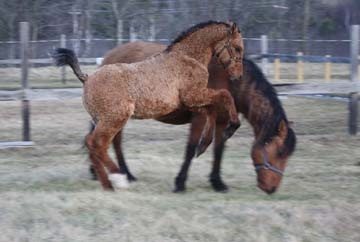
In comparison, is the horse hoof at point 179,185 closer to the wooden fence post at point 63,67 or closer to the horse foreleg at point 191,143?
the horse foreleg at point 191,143

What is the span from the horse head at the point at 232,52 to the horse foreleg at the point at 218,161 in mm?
650

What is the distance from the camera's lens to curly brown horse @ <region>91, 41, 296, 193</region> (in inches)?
281

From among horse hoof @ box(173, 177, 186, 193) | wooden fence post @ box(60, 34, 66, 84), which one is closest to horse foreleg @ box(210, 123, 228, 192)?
horse hoof @ box(173, 177, 186, 193)

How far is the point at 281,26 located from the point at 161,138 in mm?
20933

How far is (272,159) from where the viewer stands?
714 cm

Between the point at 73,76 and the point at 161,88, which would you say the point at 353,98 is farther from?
the point at 73,76

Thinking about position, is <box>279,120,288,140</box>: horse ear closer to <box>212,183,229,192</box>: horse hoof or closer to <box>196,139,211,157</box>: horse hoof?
<box>196,139,211,157</box>: horse hoof

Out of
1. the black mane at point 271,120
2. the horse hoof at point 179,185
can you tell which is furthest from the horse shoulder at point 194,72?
the horse hoof at point 179,185

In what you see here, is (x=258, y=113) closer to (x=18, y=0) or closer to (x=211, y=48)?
(x=211, y=48)

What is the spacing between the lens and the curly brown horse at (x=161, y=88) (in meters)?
6.96

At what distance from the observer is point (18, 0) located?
23422 millimetres

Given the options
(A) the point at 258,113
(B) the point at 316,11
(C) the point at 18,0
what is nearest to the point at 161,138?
(A) the point at 258,113

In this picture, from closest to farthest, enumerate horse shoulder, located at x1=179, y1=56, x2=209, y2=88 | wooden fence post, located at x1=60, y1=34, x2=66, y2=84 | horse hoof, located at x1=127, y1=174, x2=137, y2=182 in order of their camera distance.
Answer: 1. horse shoulder, located at x1=179, y1=56, x2=209, y2=88
2. horse hoof, located at x1=127, y1=174, x2=137, y2=182
3. wooden fence post, located at x1=60, y1=34, x2=66, y2=84

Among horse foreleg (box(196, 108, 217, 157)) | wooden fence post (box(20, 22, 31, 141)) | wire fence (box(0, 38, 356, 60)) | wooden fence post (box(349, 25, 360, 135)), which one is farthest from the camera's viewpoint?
wire fence (box(0, 38, 356, 60))
